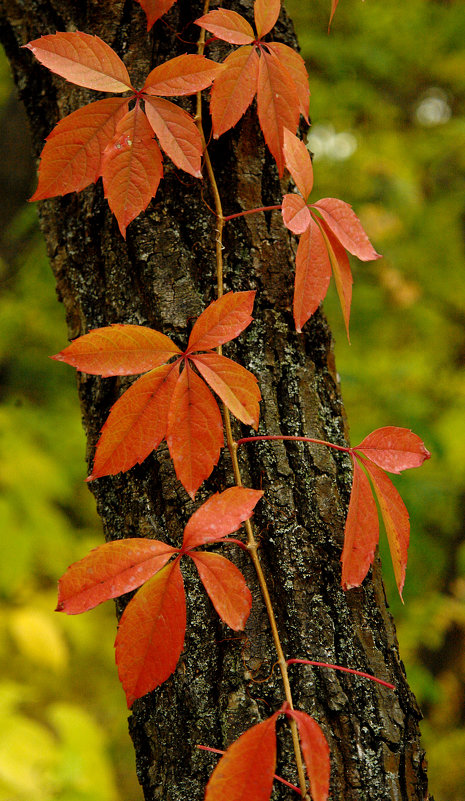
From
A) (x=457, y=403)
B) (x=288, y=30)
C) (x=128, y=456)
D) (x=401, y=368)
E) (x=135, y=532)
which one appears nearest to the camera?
(x=128, y=456)

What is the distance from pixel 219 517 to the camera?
511 mm

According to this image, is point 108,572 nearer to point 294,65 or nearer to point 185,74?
point 185,74

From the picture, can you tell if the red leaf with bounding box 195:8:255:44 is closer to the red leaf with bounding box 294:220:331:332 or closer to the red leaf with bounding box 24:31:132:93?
the red leaf with bounding box 24:31:132:93

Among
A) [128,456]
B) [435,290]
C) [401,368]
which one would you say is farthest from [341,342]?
[128,456]

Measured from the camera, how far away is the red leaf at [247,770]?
1.49 ft

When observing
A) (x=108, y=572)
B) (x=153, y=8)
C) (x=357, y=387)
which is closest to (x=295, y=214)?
(x=153, y=8)

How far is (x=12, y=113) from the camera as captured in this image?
2779 mm

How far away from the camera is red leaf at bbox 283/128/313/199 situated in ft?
2.03

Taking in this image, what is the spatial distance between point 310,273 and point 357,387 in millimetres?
1908

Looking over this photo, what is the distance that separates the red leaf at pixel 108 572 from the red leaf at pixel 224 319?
0.63 feet

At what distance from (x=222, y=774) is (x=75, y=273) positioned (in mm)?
587

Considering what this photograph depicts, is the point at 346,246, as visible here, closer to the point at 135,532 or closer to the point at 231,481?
the point at 231,481

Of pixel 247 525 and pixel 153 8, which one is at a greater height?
pixel 153 8

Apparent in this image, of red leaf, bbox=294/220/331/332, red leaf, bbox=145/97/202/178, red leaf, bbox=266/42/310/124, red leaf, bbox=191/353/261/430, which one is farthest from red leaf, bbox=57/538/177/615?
red leaf, bbox=266/42/310/124
